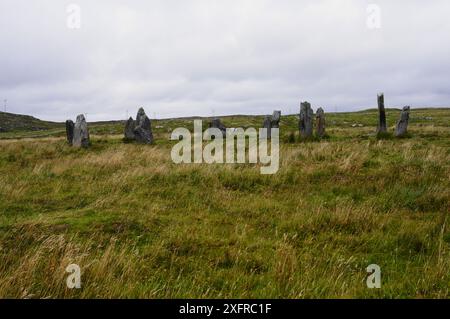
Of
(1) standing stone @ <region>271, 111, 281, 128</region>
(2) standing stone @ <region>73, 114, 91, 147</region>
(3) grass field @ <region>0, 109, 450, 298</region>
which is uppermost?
(1) standing stone @ <region>271, 111, 281, 128</region>

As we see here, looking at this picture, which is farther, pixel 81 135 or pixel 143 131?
pixel 143 131

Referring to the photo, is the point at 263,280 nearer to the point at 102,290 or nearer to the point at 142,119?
Answer: the point at 102,290

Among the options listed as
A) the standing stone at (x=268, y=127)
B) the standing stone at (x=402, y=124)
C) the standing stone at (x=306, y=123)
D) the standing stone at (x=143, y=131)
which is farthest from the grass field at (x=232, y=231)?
the standing stone at (x=268, y=127)

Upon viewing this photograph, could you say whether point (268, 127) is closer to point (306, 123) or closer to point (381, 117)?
point (306, 123)

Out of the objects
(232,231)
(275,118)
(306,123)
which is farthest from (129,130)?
(232,231)

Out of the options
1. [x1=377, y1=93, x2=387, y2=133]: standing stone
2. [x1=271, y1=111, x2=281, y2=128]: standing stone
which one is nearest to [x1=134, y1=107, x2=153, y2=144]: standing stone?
[x1=271, y1=111, x2=281, y2=128]: standing stone

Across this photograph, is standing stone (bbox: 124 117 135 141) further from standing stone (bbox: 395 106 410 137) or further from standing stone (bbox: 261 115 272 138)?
standing stone (bbox: 395 106 410 137)

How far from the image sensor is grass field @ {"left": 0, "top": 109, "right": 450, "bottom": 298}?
17.5ft

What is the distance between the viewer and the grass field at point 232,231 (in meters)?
5.35

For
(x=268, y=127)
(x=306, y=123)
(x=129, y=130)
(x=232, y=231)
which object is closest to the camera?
(x=232, y=231)

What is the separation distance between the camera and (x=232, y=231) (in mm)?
7660

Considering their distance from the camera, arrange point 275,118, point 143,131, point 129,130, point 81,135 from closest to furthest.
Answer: point 81,135 → point 143,131 → point 129,130 → point 275,118

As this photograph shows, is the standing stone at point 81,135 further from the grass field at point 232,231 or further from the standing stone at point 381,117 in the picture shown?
the standing stone at point 381,117
